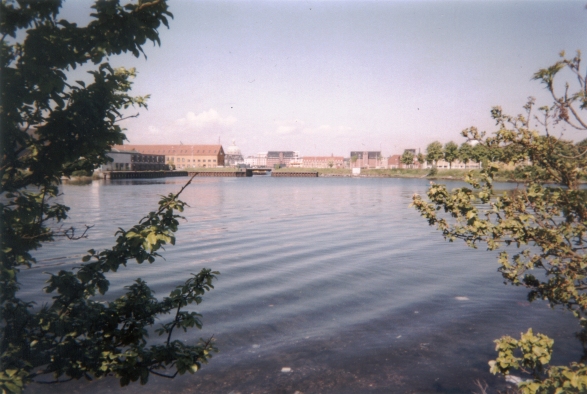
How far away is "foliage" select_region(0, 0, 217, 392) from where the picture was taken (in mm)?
3770

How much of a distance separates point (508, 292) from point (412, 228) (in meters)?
13.6

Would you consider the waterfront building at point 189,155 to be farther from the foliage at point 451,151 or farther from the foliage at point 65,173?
the foliage at point 65,173

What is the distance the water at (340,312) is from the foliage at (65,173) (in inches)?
140

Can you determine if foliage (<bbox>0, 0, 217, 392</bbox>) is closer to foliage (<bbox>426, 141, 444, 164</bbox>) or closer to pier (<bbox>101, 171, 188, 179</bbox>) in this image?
pier (<bbox>101, 171, 188, 179</bbox>)

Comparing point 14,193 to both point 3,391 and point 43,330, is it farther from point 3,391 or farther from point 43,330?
point 3,391

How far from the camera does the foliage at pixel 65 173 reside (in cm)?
377

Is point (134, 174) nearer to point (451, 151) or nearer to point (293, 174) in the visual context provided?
point (293, 174)

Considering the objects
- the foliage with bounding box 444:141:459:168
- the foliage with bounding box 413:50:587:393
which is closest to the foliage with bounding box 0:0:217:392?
the foliage with bounding box 413:50:587:393

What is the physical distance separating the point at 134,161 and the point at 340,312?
149 m

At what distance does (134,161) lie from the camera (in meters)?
148

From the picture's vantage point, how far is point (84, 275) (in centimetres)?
427

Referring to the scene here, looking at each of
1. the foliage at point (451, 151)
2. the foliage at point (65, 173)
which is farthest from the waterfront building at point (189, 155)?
the foliage at point (65, 173)

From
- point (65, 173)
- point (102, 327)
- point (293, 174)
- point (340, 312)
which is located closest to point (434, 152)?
point (293, 174)

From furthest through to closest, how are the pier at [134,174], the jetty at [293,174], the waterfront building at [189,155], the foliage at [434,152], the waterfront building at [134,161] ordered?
the waterfront building at [189,155], the jetty at [293,174], the waterfront building at [134,161], the foliage at [434,152], the pier at [134,174]
